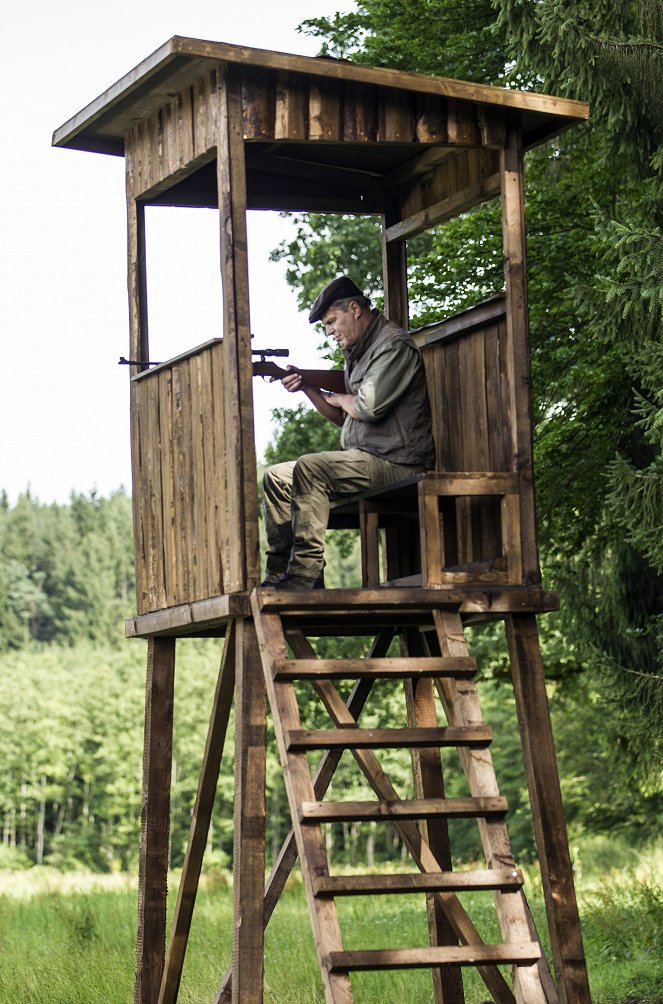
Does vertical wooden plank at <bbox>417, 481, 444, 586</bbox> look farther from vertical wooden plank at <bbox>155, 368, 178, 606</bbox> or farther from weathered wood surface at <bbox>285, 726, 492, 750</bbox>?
vertical wooden plank at <bbox>155, 368, 178, 606</bbox>

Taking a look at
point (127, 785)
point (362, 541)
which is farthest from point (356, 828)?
point (362, 541)

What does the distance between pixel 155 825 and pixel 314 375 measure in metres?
2.95

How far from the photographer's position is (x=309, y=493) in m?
8.05

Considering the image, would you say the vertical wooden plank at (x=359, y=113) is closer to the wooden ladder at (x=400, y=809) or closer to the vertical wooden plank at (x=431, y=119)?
the vertical wooden plank at (x=431, y=119)

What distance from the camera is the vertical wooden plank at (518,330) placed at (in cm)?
824

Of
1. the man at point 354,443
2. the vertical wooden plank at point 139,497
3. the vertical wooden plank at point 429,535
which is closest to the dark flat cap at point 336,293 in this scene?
the man at point 354,443

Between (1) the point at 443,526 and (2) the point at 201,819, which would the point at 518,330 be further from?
(2) the point at 201,819

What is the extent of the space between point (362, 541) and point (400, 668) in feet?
5.96

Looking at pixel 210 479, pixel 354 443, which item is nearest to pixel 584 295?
pixel 354 443

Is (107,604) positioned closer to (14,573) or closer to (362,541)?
(14,573)

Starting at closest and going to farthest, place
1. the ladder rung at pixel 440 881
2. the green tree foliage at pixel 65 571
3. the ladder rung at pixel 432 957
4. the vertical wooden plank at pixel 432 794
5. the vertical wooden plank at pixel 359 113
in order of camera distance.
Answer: the ladder rung at pixel 432 957, the ladder rung at pixel 440 881, the vertical wooden plank at pixel 359 113, the vertical wooden plank at pixel 432 794, the green tree foliage at pixel 65 571

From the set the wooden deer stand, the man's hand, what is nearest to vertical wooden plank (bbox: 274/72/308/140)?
the wooden deer stand

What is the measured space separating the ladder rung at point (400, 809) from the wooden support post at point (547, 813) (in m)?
1.08

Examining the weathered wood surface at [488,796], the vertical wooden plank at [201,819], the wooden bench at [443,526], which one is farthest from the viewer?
the vertical wooden plank at [201,819]
